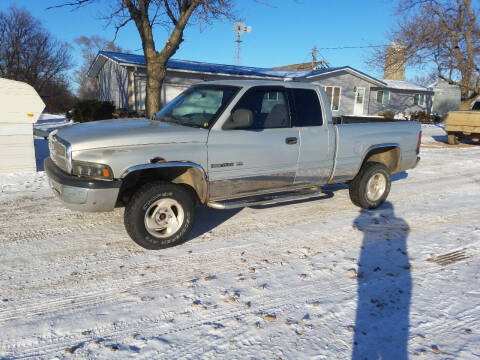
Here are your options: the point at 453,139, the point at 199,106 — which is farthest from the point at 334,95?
the point at 199,106

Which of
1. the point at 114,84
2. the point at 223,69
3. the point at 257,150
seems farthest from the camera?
the point at 114,84

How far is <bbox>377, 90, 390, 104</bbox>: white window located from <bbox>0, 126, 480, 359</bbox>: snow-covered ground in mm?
28200

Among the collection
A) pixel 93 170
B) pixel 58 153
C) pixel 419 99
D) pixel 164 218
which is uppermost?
pixel 419 99

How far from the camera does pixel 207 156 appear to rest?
4.44 m

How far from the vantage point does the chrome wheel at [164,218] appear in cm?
432

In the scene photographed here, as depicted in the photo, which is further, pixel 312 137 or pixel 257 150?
pixel 312 137

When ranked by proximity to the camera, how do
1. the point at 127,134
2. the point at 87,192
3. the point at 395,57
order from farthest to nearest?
the point at 395,57 → the point at 127,134 → the point at 87,192

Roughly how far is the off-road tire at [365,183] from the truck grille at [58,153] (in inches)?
173

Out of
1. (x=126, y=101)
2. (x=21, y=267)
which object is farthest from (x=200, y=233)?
(x=126, y=101)

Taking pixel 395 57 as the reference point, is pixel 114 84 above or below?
below

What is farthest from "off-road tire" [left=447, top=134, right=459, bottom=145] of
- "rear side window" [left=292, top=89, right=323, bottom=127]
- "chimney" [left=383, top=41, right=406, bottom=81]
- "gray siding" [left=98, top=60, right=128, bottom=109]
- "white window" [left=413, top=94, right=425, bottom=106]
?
"white window" [left=413, top=94, right=425, bottom=106]

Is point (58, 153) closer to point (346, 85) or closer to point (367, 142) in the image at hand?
point (367, 142)

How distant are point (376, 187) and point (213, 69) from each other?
686 inches

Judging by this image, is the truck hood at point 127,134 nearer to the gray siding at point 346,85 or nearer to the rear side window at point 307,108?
the rear side window at point 307,108
